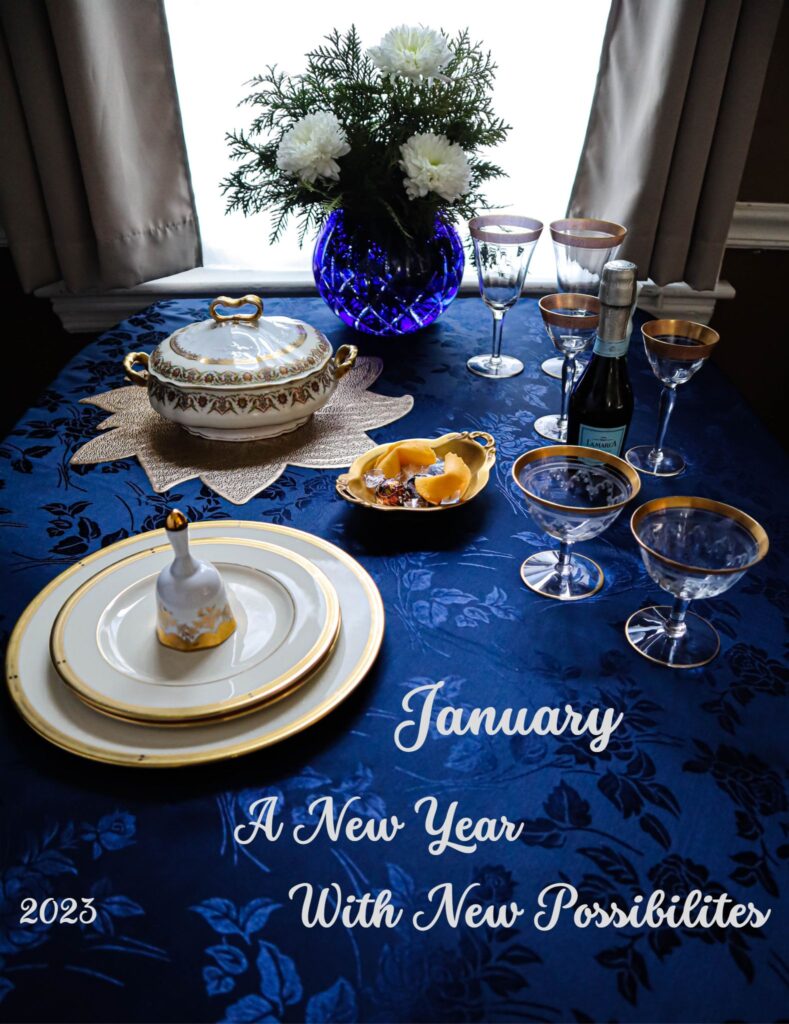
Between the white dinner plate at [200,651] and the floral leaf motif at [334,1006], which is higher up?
the white dinner plate at [200,651]

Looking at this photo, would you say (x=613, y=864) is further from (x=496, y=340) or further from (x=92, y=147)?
(x=92, y=147)

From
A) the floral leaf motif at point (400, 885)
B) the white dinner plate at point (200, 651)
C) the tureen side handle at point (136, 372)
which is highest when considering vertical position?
the tureen side handle at point (136, 372)

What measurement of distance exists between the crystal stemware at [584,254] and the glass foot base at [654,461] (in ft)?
0.78

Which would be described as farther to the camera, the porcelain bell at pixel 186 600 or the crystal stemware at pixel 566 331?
the crystal stemware at pixel 566 331

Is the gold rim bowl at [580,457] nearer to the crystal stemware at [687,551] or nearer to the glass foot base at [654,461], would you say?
the crystal stemware at [687,551]

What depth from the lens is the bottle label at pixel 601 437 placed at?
89 cm

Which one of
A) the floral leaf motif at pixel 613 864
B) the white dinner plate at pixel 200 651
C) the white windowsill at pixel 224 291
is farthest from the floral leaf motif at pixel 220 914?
the white windowsill at pixel 224 291

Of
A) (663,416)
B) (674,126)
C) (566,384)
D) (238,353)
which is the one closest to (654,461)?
(663,416)

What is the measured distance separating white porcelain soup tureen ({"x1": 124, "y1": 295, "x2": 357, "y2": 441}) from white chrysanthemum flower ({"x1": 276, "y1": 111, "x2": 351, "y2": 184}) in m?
0.20

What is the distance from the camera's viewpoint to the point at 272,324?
106 cm

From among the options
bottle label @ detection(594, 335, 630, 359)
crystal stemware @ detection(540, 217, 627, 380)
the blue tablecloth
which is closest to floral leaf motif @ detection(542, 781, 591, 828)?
the blue tablecloth

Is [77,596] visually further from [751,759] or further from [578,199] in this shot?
[578,199]

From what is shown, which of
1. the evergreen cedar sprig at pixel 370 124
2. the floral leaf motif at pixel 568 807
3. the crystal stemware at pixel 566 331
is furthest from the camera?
the evergreen cedar sprig at pixel 370 124

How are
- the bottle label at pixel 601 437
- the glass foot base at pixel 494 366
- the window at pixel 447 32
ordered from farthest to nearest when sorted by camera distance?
the window at pixel 447 32, the glass foot base at pixel 494 366, the bottle label at pixel 601 437
